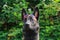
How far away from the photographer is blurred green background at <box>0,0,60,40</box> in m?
7.50

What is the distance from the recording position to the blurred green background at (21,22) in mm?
7496

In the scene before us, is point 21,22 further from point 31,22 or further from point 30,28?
point 30,28

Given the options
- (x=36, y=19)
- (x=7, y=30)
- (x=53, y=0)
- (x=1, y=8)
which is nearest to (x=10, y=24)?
(x=7, y=30)

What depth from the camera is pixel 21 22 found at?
7641mm

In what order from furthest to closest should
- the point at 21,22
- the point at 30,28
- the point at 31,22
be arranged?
1. the point at 21,22
2. the point at 31,22
3. the point at 30,28

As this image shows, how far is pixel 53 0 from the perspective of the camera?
8086mm

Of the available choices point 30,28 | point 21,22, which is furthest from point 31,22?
point 21,22

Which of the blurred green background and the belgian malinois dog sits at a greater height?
the belgian malinois dog

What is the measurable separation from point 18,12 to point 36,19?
360 centimetres

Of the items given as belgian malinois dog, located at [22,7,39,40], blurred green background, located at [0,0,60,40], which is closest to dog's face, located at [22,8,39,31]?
belgian malinois dog, located at [22,7,39,40]

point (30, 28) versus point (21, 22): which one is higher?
point (30, 28)

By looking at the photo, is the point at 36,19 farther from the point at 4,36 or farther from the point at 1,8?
the point at 1,8

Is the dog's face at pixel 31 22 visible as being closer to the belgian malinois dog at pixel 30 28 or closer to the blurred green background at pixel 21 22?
the belgian malinois dog at pixel 30 28

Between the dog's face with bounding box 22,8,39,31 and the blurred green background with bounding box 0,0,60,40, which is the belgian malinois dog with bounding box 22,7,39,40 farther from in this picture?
the blurred green background with bounding box 0,0,60,40
